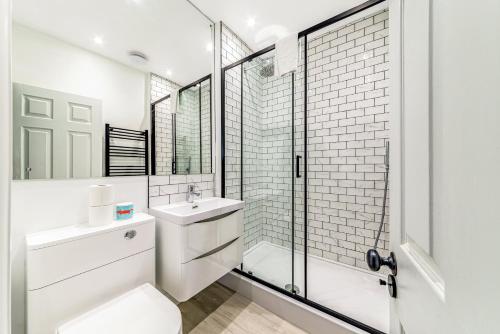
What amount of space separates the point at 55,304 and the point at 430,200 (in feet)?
4.78

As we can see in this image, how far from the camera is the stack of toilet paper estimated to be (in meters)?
1.07

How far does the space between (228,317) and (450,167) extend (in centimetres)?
180

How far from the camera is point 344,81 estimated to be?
2.18 metres

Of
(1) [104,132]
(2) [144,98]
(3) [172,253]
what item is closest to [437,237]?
(3) [172,253]

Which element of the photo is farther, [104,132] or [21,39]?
[104,132]

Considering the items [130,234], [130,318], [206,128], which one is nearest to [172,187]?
[130,234]

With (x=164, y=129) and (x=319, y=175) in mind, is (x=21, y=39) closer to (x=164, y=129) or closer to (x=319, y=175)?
(x=164, y=129)

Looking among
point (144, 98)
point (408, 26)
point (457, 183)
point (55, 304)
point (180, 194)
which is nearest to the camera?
point (457, 183)

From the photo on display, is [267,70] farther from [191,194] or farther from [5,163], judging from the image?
[5,163]

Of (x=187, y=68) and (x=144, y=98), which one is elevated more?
(x=187, y=68)

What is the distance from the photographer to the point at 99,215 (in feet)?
3.52

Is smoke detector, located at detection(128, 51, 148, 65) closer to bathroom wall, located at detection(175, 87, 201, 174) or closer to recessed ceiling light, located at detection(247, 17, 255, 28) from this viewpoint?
bathroom wall, located at detection(175, 87, 201, 174)

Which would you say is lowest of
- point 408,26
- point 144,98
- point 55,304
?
point 55,304

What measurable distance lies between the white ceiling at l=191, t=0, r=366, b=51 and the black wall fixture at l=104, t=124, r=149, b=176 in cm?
142
